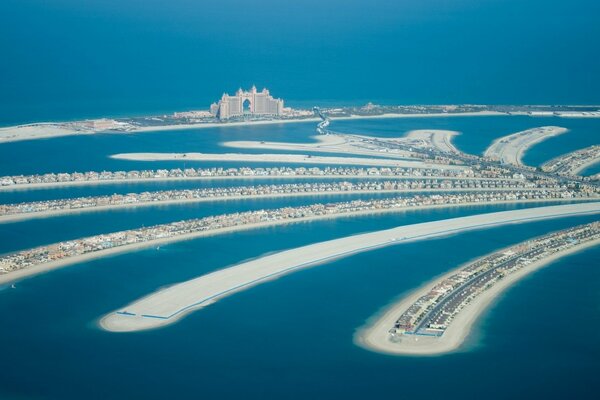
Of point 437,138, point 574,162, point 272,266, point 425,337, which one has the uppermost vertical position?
point 437,138

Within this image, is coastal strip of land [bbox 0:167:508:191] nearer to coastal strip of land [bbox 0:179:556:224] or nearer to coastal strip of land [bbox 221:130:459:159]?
coastal strip of land [bbox 0:179:556:224]

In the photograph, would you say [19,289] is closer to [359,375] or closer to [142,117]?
[359,375]

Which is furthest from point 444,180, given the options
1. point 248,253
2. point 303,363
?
point 303,363

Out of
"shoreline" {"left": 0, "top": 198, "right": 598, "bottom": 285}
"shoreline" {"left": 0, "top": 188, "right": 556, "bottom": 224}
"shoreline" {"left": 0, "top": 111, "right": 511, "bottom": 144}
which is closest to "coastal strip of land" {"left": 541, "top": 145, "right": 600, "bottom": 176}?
"shoreline" {"left": 0, "top": 188, "right": 556, "bottom": 224}

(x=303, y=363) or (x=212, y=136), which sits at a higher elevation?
(x=212, y=136)

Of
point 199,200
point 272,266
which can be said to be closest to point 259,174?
point 199,200

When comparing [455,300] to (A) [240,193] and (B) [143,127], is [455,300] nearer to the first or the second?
(A) [240,193]
